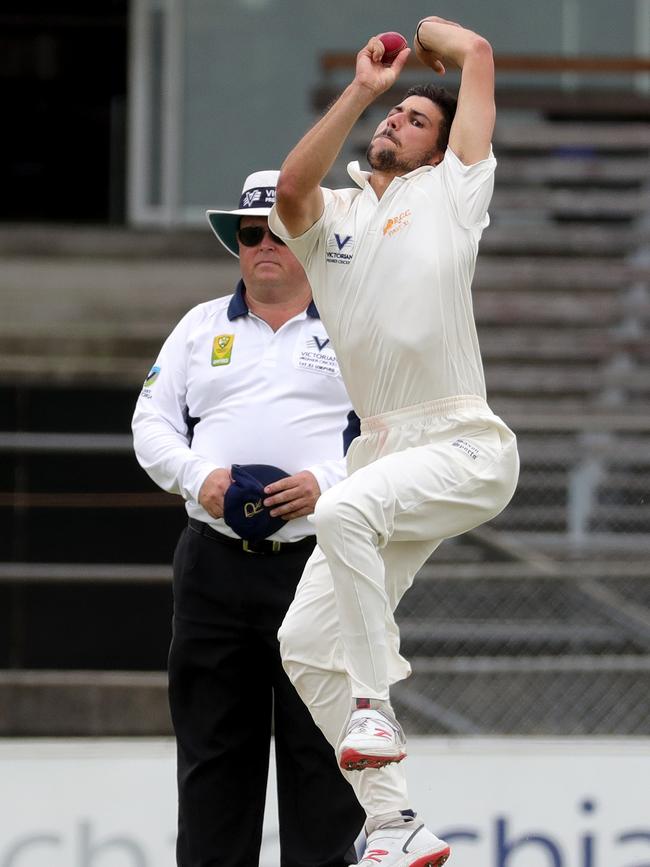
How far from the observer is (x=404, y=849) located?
356cm

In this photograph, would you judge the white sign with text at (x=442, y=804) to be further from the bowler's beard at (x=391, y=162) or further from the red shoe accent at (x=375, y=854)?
the bowler's beard at (x=391, y=162)

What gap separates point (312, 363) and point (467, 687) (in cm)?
352

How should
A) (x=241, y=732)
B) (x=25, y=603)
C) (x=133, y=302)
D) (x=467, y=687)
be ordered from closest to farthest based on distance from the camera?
(x=241, y=732), (x=467, y=687), (x=25, y=603), (x=133, y=302)

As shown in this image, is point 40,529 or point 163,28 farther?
point 163,28

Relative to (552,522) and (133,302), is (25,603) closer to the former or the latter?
(552,522)

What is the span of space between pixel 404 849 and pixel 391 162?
1.61 m

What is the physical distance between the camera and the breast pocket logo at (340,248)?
3879 mm

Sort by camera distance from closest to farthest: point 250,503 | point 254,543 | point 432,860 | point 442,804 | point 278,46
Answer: point 432,860 < point 250,503 < point 254,543 < point 442,804 < point 278,46

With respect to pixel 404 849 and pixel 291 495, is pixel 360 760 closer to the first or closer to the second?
pixel 404 849

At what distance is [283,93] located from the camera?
39.7ft

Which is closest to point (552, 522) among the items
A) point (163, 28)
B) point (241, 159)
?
point (241, 159)

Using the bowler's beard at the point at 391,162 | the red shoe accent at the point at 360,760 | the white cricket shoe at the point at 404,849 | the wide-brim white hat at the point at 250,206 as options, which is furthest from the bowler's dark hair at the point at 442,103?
the white cricket shoe at the point at 404,849

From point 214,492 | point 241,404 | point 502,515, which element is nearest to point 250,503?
point 214,492

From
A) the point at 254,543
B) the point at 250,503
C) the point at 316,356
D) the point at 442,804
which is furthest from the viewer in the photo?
the point at 442,804
